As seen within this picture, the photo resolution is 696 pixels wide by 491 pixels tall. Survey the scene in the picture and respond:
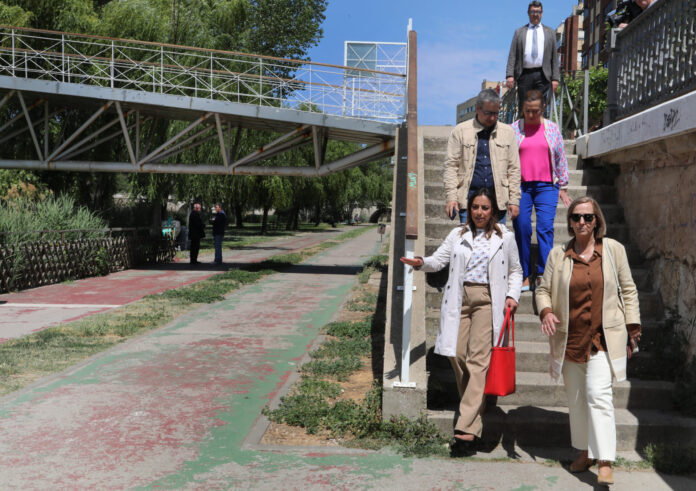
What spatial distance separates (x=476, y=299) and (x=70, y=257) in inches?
516

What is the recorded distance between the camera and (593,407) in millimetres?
4035

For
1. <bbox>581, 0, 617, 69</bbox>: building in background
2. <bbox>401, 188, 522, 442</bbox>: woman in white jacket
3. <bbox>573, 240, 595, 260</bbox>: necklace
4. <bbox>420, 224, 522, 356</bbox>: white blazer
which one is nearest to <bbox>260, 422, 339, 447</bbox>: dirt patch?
<bbox>401, 188, 522, 442</bbox>: woman in white jacket

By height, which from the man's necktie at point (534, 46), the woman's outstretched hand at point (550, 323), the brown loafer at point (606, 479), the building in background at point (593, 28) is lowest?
the brown loafer at point (606, 479)

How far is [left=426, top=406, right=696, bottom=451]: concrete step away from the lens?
4.64 meters

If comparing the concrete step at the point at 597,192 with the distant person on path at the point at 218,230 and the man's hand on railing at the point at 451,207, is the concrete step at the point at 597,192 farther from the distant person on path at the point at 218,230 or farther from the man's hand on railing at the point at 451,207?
the distant person on path at the point at 218,230

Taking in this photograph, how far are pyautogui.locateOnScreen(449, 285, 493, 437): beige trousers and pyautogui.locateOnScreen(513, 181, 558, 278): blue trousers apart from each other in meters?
1.73

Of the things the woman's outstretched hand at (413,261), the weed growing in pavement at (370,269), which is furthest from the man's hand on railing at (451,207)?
the weed growing in pavement at (370,269)

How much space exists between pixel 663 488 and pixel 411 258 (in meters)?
2.16

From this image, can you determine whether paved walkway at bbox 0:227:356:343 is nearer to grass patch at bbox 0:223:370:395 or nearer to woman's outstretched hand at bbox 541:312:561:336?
grass patch at bbox 0:223:370:395

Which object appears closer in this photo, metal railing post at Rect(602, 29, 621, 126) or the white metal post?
the white metal post

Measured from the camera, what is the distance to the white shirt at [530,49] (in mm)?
7973

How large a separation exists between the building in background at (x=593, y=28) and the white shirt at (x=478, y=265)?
170 feet

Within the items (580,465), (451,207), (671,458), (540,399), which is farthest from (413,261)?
(671,458)

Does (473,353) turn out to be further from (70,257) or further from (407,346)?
(70,257)
